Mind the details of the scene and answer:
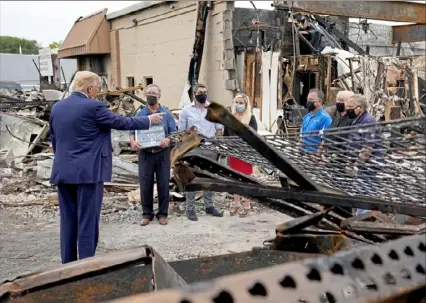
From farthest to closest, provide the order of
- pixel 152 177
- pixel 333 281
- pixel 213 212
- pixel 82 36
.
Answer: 1. pixel 82 36
2. pixel 213 212
3. pixel 152 177
4. pixel 333 281

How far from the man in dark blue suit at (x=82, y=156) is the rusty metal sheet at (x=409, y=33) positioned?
1003 cm

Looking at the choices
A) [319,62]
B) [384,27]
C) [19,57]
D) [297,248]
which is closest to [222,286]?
[297,248]

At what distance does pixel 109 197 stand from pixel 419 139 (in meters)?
6.20

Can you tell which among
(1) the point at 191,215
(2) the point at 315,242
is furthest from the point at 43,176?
(2) the point at 315,242

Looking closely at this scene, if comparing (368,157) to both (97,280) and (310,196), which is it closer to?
(310,196)

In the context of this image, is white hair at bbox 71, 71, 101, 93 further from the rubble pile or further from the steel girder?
the rubble pile

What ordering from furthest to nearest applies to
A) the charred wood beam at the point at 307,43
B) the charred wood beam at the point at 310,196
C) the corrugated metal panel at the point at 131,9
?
the corrugated metal panel at the point at 131,9 → the charred wood beam at the point at 307,43 → the charred wood beam at the point at 310,196

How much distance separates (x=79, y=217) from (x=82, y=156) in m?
0.50

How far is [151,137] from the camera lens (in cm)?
566

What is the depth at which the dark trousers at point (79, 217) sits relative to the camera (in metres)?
3.90

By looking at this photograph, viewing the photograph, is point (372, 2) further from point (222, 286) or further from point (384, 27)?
point (222, 286)

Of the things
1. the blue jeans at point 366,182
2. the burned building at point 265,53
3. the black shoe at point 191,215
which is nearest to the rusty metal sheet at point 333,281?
the blue jeans at point 366,182

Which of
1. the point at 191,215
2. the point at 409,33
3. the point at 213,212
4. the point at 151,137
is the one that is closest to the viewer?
the point at 151,137

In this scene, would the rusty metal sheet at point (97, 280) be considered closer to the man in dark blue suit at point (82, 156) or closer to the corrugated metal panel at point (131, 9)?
the man in dark blue suit at point (82, 156)
